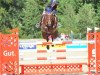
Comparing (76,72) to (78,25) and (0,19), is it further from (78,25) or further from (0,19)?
(78,25)

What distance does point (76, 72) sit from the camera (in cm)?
1053

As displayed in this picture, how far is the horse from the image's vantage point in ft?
38.2

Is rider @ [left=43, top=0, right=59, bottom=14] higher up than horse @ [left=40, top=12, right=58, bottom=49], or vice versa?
rider @ [left=43, top=0, right=59, bottom=14]

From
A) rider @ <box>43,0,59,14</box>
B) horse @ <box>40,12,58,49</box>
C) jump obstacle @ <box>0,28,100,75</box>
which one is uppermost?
rider @ <box>43,0,59,14</box>

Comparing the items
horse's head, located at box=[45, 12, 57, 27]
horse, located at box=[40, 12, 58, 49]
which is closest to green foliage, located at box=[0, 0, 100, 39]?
horse, located at box=[40, 12, 58, 49]

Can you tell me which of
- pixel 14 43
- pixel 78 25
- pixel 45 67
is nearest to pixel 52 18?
pixel 45 67

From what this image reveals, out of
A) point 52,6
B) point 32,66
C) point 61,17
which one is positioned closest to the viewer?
point 32,66

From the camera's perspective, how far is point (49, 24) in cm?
1161

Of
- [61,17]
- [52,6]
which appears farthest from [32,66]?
[61,17]

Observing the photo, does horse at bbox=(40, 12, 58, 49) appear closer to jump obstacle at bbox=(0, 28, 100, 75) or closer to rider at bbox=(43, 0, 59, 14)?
rider at bbox=(43, 0, 59, 14)

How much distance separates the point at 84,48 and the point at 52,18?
3.24 m

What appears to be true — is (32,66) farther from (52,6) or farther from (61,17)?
(61,17)

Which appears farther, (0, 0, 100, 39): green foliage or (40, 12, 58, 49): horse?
(0, 0, 100, 39): green foliage

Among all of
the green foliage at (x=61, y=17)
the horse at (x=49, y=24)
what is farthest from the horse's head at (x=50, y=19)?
the green foliage at (x=61, y=17)
